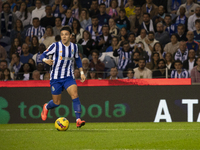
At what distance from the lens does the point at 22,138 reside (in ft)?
20.1

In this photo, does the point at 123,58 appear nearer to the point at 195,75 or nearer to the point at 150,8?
the point at 195,75

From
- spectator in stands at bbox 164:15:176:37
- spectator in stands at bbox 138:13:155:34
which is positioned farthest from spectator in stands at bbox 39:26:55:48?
spectator in stands at bbox 164:15:176:37

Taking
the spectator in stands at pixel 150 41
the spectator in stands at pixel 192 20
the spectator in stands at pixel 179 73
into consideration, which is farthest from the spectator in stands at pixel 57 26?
the spectator in stands at pixel 179 73

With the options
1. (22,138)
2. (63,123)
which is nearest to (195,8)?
(63,123)

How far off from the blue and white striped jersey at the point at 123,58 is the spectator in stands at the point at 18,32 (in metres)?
3.74

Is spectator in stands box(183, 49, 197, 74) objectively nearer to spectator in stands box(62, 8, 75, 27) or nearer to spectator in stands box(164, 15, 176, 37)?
spectator in stands box(164, 15, 176, 37)

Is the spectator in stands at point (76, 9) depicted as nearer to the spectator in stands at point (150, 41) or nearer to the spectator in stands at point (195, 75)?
the spectator in stands at point (150, 41)

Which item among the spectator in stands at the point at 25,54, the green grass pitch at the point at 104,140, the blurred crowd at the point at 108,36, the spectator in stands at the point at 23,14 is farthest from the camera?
the spectator in stands at the point at 23,14

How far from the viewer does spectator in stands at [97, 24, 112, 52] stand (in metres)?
12.4

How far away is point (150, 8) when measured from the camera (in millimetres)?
13477

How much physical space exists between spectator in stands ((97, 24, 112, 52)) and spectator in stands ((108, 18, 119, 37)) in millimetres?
275

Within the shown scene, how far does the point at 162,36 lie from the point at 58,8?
163 inches

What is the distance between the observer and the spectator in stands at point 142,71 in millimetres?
9753

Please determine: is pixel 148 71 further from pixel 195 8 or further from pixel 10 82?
pixel 195 8
